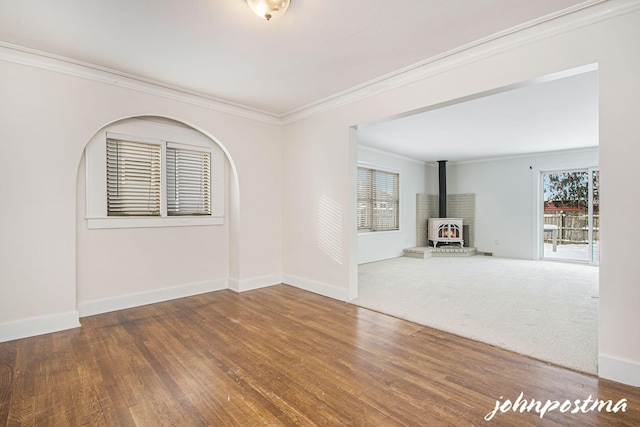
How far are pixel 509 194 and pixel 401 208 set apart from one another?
2.74 metres

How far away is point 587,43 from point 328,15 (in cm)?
187

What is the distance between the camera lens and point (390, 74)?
10.8ft

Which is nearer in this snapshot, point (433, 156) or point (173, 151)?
point (173, 151)

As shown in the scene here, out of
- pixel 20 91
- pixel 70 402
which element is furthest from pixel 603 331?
pixel 20 91

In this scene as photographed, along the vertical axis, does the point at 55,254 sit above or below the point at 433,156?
below

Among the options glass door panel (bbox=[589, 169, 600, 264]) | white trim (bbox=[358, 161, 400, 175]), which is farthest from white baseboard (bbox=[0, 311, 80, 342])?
glass door panel (bbox=[589, 169, 600, 264])

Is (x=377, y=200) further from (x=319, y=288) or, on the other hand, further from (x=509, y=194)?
(x=319, y=288)

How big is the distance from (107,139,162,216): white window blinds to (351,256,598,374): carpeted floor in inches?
117

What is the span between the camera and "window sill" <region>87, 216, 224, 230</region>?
3.44 meters

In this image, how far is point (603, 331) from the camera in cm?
213

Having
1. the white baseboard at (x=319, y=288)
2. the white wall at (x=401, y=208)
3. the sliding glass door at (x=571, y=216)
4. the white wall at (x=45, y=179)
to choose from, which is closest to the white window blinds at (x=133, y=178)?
the white wall at (x=45, y=179)

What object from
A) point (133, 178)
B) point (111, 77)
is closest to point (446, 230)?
point (133, 178)

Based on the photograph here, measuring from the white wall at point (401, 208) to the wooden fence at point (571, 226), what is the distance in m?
3.06

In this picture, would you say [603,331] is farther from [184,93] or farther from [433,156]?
[433,156]
